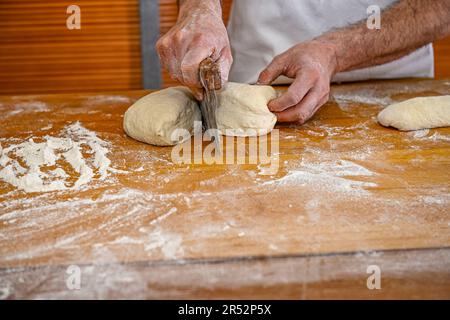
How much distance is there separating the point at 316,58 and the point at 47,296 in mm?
1136

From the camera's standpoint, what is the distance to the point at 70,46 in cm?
347

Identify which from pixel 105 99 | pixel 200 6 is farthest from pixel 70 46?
pixel 200 6

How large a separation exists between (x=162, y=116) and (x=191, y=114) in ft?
0.44

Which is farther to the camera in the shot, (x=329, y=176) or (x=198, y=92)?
(x=198, y=92)

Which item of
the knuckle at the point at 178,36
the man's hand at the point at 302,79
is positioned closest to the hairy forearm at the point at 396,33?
the man's hand at the point at 302,79

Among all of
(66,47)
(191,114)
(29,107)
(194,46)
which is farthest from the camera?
→ (66,47)

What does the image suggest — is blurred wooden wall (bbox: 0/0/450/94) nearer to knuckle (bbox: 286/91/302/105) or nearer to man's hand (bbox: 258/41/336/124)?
man's hand (bbox: 258/41/336/124)

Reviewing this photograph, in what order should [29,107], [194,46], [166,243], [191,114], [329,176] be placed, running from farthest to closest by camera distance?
[29,107] < [191,114] < [194,46] < [329,176] < [166,243]

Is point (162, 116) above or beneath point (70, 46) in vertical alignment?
beneath

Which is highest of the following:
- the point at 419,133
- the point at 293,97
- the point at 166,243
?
the point at 293,97

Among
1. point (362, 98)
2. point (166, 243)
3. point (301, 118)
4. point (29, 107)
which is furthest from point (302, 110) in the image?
point (29, 107)

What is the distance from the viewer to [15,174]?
131cm

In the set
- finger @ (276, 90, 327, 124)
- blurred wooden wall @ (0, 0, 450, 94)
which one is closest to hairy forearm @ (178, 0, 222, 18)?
finger @ (276, 90, 327, 124)

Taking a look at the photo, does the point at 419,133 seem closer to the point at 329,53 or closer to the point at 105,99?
the point at 329,53
